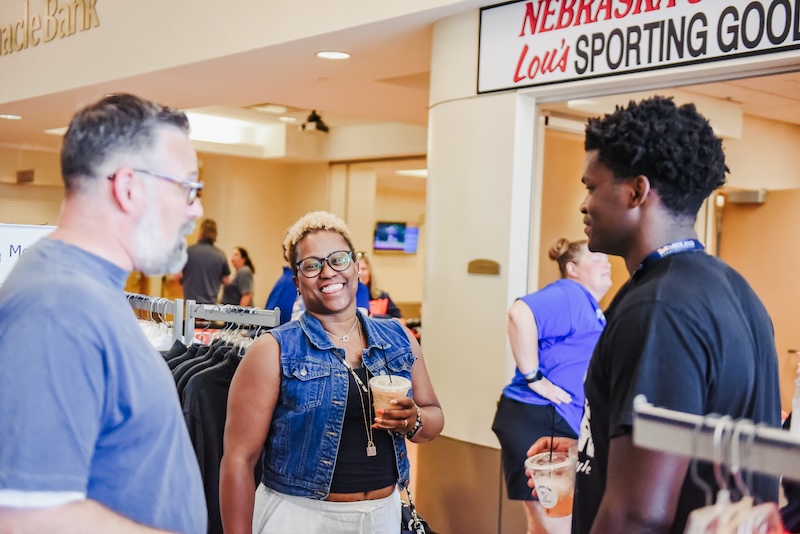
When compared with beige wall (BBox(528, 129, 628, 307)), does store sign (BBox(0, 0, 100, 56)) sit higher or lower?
higher

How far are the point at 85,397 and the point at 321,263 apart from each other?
1337 mm

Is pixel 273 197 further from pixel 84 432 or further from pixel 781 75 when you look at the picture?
pixel 84 432

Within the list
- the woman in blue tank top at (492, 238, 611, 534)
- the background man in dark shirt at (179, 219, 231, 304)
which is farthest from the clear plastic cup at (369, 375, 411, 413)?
the background man in dark shirt at (179, 219, 231, 304)

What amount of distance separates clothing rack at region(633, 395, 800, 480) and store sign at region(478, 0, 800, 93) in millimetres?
2847

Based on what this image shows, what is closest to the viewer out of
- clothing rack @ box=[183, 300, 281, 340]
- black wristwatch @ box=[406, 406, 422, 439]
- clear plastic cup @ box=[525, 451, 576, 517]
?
clear plastic cup @ box=[525, 451, 576, 517]

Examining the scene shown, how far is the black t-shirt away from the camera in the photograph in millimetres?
1426

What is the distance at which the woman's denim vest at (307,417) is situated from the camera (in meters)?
2.37

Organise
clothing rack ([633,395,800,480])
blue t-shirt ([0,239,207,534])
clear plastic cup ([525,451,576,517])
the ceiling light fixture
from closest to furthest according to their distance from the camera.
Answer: clothing rack ([633,395,800,480]) → blue t-shirt ([0,239,207,534]) → clear plastic cup ([525,451,576,517]) → the ceiling light fixture

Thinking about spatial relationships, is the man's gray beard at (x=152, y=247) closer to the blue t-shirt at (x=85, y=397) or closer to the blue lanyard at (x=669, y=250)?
the blue t-shirt at (x=85, y=397)

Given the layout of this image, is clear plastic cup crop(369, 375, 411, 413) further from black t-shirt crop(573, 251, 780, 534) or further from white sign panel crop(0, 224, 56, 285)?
white sign panel crop(0, 224, 56, 285)

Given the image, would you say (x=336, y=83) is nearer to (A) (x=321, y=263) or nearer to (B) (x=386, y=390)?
(A) (x=321, y=263)

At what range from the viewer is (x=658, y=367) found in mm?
1425

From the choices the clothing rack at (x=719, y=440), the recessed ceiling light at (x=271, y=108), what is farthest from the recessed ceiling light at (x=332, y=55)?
the clothing rack at (x=719, y=440)

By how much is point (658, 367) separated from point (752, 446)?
0.49 metres
